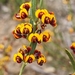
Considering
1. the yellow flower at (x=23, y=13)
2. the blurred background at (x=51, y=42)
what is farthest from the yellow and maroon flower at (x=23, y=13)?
the blurred background at (x=51, y=42)

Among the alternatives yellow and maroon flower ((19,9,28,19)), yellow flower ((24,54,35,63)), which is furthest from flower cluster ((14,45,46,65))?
yellow and maroon flower ((19,9,28,19))

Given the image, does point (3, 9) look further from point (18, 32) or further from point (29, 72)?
point (18, 32)

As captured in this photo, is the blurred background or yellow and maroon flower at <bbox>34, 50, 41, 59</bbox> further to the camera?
the blurred background

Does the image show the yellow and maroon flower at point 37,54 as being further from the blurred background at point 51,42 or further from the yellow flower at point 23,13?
the blurred background at point 51,42

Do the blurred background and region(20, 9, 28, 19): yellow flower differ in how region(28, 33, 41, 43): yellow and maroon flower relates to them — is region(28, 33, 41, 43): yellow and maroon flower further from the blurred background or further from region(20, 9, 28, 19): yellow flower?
the blurred background

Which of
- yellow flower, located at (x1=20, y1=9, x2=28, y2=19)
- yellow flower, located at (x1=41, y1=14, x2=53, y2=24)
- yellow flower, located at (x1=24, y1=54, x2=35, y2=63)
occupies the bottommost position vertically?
yellow flower, located at (x1=24, y1=54, x2=35, y2=63)

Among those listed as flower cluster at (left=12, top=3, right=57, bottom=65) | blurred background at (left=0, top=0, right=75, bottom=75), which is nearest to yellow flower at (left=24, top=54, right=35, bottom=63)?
flower cluster at (left=12, top=3, right=57, bottom=65)

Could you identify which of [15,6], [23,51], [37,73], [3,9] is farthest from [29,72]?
[23,51]

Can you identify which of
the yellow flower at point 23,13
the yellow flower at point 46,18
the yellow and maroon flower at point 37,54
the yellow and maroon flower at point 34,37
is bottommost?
the yellow and maroon flower at point 37,54

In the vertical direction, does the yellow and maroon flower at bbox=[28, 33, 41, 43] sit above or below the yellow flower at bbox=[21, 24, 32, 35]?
below
